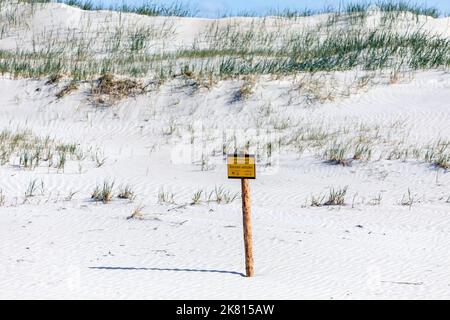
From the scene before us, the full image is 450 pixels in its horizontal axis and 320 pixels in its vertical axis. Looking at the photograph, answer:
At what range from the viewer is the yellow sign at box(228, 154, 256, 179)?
22.3ft

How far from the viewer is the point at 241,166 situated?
6.83m

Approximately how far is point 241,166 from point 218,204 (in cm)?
344

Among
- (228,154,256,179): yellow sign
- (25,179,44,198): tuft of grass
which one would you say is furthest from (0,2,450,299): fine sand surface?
(228,154,256,179): yellow sign

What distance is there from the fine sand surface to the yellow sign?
84 cm

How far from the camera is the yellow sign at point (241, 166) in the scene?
268 inches

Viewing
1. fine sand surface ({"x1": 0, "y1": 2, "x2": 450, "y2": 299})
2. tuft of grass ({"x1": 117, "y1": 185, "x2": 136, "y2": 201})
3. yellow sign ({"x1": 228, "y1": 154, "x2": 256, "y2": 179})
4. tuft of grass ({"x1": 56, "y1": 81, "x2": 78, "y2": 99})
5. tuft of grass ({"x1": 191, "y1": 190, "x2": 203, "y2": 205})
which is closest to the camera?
yellow sign ({"x1": 228, "y1": 154, "x2": 256, "y2": 179})

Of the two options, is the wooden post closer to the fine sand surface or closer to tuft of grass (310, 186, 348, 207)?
the fine sand surface

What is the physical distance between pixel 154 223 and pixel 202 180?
9.50 ft

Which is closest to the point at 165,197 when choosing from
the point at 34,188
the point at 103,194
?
the point at 103,194

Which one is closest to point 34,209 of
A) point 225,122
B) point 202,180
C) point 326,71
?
point 202,180

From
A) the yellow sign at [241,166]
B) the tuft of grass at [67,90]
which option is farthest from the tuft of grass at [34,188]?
the tuft of grass at [67,90]

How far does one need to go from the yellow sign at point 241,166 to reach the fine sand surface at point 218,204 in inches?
33.2

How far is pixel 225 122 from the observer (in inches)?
606

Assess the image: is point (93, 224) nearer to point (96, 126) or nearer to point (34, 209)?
point (34, 209)
